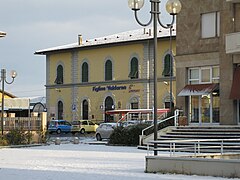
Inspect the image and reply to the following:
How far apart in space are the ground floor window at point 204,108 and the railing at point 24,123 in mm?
10256

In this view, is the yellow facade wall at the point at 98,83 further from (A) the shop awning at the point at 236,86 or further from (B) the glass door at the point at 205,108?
(A) the shop awning at the point at 236,86

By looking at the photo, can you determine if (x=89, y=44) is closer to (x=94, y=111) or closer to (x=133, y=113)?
(x=94, y=111)

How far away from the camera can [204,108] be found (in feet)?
141

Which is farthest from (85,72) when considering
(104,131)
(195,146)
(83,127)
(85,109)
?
(195,146)

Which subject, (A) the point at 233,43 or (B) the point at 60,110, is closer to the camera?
(A) the point at 233,43

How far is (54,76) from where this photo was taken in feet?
275

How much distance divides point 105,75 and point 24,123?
36060mm

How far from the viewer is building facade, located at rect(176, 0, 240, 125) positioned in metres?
40.2

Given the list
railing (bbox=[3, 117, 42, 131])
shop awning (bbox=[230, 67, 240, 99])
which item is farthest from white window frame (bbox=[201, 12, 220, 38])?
railing (bbox=[3, 117, 42, 131])

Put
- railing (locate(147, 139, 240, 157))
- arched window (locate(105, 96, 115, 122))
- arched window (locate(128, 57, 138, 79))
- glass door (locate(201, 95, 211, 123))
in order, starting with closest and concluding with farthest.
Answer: railing (locate(147, 139, 240, 157))
glass door (locate(201, 95, 211, 123))
arched window (locate(128, 57, 138, 79))
arched window (locate(105, 96, 115, 122))

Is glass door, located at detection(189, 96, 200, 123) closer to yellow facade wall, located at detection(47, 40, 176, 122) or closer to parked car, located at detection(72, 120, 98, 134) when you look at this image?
yellow facade wall, located at detection(47, 40, 176, 122)

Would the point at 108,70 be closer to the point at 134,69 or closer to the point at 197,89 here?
the point at 134,69

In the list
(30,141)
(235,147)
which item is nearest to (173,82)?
(30,141)

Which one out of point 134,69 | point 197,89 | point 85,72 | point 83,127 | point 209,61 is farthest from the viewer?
point 85,72
